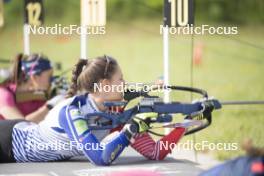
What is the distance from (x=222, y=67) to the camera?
877 centimetres

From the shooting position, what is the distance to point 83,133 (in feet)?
9.25

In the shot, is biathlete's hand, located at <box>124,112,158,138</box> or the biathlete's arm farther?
the biathlete's arm

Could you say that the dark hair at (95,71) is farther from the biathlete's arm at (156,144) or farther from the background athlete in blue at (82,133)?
the biathlete's arm at (156,144)

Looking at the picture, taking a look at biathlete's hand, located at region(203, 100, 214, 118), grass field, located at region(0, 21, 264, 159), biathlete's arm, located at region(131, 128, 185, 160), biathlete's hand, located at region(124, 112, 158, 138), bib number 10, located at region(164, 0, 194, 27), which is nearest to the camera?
biathlete's hand, located at region(124, 112, 158, 138)

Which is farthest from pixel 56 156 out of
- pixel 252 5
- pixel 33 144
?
pixel 252 5

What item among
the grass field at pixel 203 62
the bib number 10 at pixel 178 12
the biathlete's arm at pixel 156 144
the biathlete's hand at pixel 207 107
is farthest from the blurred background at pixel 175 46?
the biathlete's hand at pixel 207 107

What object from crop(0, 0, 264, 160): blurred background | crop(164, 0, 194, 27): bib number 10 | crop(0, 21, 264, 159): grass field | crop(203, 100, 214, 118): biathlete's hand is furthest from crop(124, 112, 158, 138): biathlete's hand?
crop(0, 0, 264, 160): blurred background

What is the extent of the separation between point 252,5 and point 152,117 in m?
7.02

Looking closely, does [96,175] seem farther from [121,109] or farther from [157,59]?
[157,59]

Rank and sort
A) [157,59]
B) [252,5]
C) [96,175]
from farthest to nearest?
[252,5] → [157,59] → [96,175]

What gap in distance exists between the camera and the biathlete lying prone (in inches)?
111

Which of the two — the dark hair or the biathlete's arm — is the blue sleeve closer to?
the dark hair

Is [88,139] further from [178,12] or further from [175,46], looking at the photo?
[175,46]

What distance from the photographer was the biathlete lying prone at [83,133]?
2811 mm
